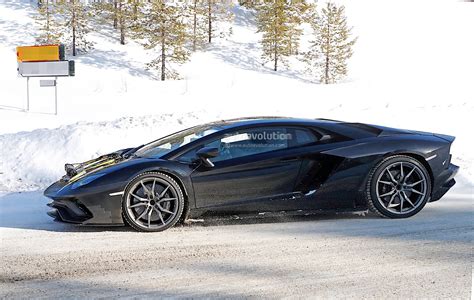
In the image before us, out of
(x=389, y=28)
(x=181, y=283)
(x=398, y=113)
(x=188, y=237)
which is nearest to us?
(x=181, y=283)

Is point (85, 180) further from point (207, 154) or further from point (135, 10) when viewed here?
point (135, 10)

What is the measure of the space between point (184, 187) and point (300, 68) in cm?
4351

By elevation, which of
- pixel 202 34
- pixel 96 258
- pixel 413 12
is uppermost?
pixel 413 12

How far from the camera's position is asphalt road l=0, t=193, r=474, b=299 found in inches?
164

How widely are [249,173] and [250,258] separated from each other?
1444mm

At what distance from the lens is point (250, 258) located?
499cm

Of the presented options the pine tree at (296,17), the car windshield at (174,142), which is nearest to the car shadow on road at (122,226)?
the car windshield at (174,142)

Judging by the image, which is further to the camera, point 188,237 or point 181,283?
point 188,237

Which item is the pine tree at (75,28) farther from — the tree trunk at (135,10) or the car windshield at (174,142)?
the car windshield at (174,142)

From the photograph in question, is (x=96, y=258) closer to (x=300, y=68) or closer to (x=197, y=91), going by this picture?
(x=197, y=91)

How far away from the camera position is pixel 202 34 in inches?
1937

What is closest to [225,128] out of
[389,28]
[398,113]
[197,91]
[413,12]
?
[398,113]

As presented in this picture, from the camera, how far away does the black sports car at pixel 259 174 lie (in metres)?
6.02

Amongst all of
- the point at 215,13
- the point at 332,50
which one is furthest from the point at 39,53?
Answer: the point at 215,13
